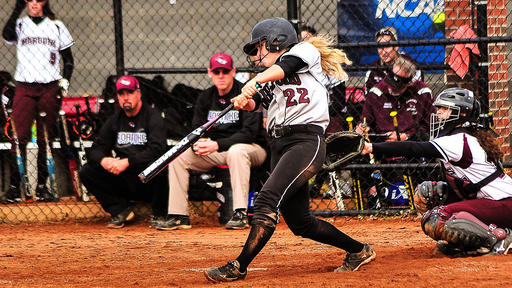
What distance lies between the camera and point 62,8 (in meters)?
9.37

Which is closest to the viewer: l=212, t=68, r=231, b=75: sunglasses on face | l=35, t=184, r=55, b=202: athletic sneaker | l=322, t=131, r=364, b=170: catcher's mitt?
l=322, t=131, r=364, b=170: catcher's mitt

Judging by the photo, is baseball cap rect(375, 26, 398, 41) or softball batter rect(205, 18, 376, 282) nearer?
softball batter rect(205, 18, 376, 282)

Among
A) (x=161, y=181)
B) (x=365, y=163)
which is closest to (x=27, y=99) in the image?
(x=161, y=181)

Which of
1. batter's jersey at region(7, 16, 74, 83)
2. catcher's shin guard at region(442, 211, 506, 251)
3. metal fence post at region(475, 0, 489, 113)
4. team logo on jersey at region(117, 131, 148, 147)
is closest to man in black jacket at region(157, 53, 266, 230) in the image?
team logo on jersey at region(117, 131, 148, 147)

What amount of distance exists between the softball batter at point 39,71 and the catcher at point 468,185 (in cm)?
443

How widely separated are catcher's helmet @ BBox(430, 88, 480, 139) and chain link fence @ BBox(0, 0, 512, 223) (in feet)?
5.93

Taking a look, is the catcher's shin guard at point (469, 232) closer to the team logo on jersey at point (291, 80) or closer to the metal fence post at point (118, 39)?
the team logo on jersey at point (291, 80)

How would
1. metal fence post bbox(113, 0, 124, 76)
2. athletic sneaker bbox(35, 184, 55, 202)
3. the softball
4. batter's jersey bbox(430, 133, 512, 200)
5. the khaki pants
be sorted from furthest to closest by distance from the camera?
1. athletic sneaker bbox(35, 184, 55, 202)
2. the softball
3. metal fence post bbox(113, 0, 124, 76)
4. the khaki pants
5. batter's jersey bbox(430, 133, 512, 200)

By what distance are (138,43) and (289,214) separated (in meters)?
5.64

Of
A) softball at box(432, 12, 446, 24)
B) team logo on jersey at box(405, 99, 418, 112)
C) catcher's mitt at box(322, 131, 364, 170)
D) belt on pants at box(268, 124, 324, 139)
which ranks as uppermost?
softball at box(432, 12, 446, 24)

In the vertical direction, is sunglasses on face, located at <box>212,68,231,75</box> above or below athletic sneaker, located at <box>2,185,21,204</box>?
above

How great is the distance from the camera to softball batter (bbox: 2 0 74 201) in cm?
779

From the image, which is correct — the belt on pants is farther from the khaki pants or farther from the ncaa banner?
the ncaa banner

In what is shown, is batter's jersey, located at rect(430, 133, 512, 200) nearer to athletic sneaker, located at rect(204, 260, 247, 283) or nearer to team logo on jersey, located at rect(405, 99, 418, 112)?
athletic sneaker, located at rect(204, 260, 247, 283)
